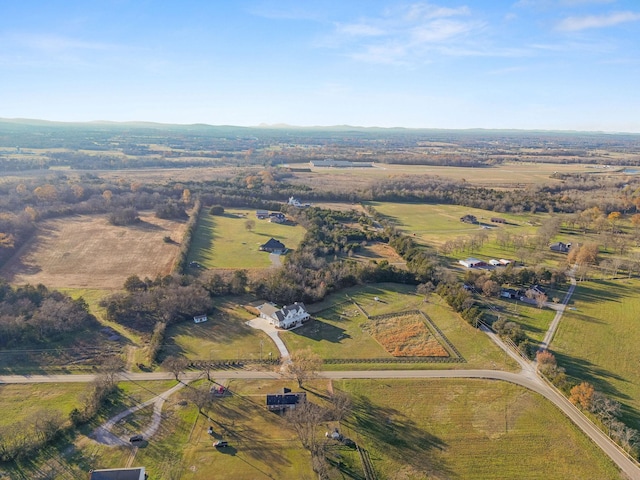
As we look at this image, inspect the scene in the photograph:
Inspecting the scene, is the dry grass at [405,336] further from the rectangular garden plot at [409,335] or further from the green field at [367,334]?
the green field at [367,334]

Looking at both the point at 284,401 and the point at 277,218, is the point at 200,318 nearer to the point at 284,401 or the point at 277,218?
the point at 284,401

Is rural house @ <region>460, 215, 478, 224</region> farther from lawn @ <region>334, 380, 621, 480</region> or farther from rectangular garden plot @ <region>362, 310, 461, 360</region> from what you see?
lawn @ <region>334, 380, 621, 480</region>

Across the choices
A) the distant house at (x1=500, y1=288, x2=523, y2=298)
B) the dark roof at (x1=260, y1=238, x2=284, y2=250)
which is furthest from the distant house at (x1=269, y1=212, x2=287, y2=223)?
the distant house at (x1=500, y1=288, x2=523, y2=298)

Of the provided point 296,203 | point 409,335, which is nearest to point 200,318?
point 409,335

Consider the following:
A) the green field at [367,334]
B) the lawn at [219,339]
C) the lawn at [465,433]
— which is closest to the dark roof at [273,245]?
the green field at [367,334]

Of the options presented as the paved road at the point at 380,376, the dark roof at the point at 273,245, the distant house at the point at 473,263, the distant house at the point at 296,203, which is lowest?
the paved road at the point at 380,376

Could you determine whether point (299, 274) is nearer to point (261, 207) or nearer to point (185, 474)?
point (185, 474)

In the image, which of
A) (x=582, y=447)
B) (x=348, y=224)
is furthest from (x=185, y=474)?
(x=348, y=224)
